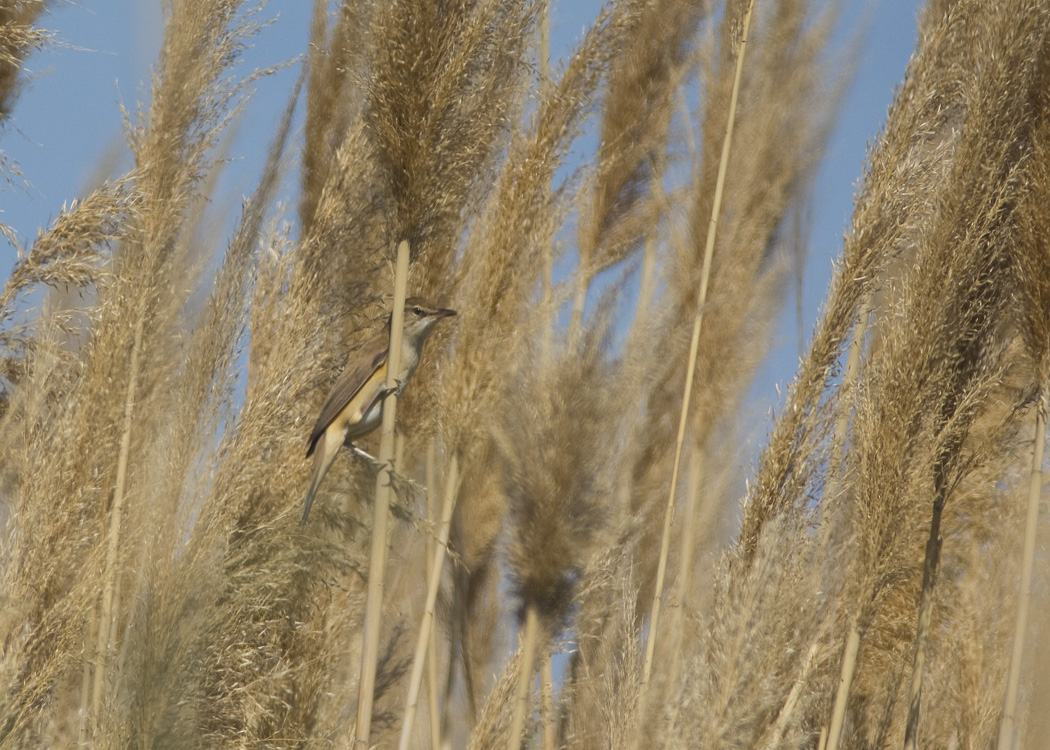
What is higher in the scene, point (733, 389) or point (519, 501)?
point (733, 389)

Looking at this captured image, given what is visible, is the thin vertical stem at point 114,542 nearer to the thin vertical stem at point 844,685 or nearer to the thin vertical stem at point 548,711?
the thin vertical stem at point 548,711

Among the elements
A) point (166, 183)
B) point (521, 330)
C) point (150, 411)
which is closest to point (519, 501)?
point (521, 330)

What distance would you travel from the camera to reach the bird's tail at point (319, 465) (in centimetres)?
263

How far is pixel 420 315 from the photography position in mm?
2967

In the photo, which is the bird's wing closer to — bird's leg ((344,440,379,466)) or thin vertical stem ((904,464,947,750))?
bird's leg ((344,440,379,466))

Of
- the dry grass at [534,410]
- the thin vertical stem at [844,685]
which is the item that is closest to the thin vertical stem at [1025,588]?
the dry grass at [534,410]

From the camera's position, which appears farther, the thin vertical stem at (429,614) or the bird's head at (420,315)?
the bird's head at (420,315)

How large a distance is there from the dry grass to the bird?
0.19ft

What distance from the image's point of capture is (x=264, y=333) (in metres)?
2.80

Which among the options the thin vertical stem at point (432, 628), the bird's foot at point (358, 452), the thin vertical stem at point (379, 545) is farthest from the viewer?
the bird's foot at point (358, 452)

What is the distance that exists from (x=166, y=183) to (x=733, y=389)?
1.69 m

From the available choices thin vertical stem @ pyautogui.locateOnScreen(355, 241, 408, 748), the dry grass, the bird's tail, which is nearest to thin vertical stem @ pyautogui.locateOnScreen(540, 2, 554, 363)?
the dry grass

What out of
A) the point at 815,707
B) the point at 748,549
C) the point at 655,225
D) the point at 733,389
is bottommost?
the point at 815,707

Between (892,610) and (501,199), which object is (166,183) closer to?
(501,199)
